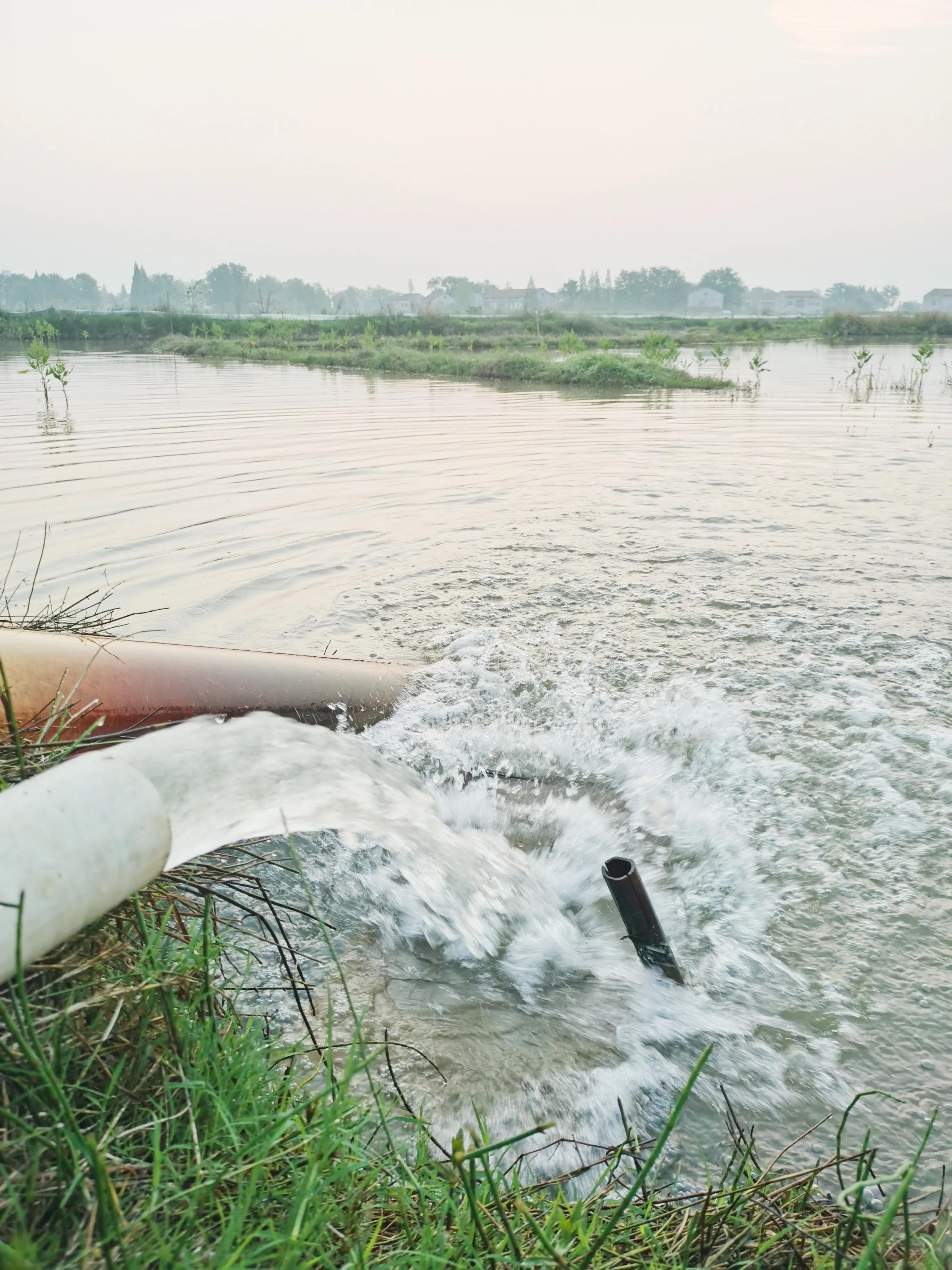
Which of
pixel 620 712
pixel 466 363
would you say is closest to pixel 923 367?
pixel 466 363

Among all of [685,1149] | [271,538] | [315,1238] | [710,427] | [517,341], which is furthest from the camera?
[517,341]

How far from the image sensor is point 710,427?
13.8m

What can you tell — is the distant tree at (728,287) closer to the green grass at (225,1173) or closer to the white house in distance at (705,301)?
the white house in distance at (705,301)

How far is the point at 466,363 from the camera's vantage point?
27.2m

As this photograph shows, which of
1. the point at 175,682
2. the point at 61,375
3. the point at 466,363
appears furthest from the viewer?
the point at 466,363

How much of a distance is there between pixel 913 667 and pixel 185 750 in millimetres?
4196

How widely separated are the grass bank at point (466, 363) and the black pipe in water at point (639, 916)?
2048 centimetres

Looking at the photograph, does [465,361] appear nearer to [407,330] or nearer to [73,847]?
[407,330]

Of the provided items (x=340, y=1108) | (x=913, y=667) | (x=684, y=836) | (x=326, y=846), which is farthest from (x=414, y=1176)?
(x=913, y=667)

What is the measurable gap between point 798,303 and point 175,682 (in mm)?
155351

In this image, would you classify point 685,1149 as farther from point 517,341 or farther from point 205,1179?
point 517,341

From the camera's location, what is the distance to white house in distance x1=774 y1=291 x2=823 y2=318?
138 meters

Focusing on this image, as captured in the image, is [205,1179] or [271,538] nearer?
[205,1179]

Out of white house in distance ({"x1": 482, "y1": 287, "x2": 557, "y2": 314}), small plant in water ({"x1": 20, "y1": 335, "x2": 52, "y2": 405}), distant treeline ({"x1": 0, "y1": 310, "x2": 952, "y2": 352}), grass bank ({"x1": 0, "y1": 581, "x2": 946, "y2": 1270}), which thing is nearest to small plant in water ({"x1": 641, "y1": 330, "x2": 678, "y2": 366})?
distant treeline ({"x1": 0, "y1": 310, "x2": 952, "y2": 352})
